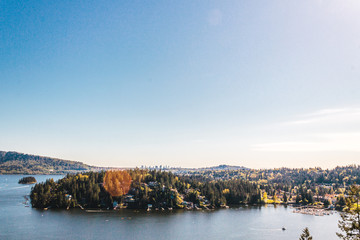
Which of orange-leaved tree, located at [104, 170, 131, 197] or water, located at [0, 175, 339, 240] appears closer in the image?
water, located at [0, 175, 339, 240]

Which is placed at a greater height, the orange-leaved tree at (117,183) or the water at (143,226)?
the orange-leaved tree at (117,183)

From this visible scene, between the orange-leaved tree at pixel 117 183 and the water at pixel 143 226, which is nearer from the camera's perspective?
the water at pixel 143 226

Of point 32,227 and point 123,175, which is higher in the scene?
point 123,175

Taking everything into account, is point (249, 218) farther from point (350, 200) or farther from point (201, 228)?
point (350, 200)

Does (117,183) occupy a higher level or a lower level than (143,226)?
higher

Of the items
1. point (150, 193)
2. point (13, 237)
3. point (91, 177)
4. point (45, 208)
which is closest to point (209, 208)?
point (150, 193)

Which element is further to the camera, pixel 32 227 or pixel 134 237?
pixel 32 227

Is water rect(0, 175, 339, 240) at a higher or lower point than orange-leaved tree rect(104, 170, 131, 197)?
lower

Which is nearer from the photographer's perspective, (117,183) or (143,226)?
(143,226)
